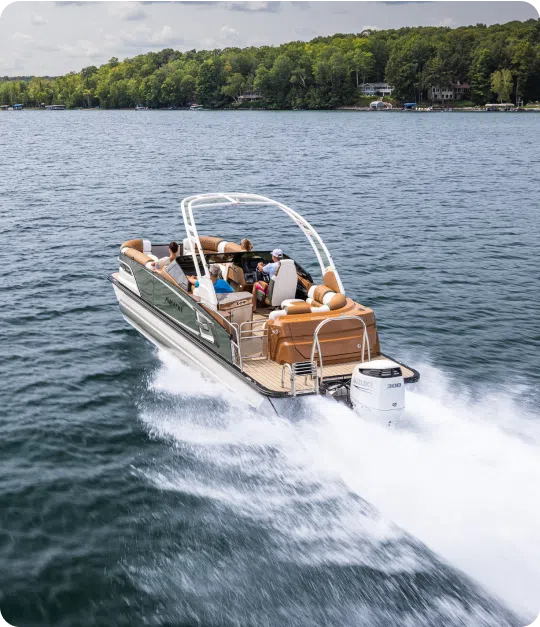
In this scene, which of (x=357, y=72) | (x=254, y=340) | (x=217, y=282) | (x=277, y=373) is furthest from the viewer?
(x=357, y=72)

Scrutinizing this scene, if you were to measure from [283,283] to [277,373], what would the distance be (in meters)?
2.47

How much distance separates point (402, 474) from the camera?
29.4ft

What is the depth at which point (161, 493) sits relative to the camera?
9.33 metres

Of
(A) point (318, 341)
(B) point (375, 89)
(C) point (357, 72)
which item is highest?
(C) point (357, 72)

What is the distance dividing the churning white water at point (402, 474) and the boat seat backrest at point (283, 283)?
6.89 feet

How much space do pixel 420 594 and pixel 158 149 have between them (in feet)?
180

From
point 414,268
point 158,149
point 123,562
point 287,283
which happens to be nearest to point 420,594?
point 123,562

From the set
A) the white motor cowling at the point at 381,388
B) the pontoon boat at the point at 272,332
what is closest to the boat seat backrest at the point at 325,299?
the pontoon boat at the point at 272,332

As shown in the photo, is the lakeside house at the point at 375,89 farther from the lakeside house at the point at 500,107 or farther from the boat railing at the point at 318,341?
the boat railing at the point at 318,341

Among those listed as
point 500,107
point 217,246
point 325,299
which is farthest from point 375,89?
point 325,299

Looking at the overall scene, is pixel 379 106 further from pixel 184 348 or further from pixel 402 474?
pixel 402 474

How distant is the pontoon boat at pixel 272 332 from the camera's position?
33.0 ft

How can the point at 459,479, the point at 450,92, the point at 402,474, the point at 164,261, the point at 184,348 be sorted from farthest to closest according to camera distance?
the point at 450,92
the point at 164,261
the point at 184,348
the point at 402,474
the point at 459,479

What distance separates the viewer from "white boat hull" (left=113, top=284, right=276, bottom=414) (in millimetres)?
10453
